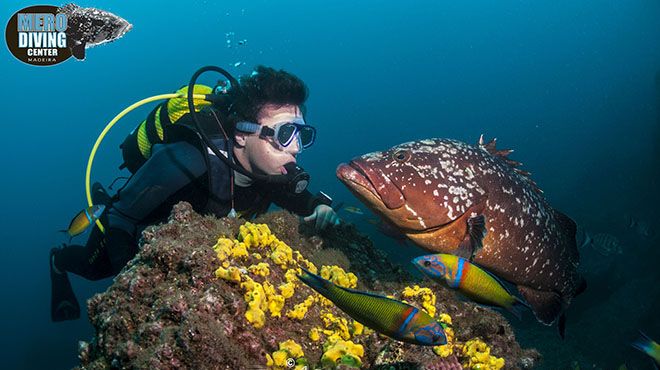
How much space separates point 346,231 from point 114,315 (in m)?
2.59

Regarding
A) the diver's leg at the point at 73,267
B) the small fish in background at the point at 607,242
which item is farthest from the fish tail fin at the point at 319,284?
the small fish in background at the point at 607,242

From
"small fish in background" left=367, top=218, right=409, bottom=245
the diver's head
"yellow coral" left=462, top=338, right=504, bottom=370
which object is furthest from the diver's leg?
"yellow coral" left=462, top=338, right=504, bottom=370

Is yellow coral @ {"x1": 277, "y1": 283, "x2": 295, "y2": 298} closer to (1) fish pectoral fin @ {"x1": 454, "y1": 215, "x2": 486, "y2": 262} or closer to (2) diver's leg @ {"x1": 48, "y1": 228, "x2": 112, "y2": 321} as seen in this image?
(1) fish pectoral fin @ {"x1": 454, "y1": 215, "x2": 486, "y2": 262}

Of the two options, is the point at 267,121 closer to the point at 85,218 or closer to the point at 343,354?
the point at 85,218

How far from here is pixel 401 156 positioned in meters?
3.08

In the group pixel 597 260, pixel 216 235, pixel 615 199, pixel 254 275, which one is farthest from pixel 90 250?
pixel 615 199

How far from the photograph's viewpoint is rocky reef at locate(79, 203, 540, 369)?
197cm

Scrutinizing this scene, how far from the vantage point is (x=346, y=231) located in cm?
432

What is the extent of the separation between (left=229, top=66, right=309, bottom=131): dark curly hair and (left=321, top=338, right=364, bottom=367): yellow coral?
3.44 metres

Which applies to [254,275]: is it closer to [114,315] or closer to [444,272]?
[114,315]

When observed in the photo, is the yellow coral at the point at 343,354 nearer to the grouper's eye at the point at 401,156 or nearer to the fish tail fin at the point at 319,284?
the fish tail fin at the point at 319,284

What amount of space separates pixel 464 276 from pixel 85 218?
4.93m

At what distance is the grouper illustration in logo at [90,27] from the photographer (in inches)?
218

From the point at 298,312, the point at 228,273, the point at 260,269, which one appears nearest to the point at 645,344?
the point at 298,312
